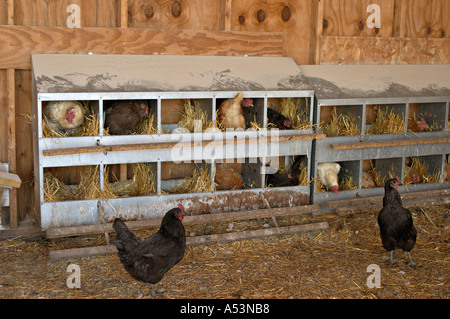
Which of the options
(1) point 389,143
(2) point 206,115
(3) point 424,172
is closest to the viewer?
(2) point 206,115

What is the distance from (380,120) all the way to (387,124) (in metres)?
0.12

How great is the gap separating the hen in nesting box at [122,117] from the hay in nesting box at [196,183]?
2.59 feet

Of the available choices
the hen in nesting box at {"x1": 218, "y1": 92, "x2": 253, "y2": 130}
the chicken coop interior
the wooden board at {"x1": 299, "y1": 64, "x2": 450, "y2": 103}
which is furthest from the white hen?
the hen in nesting box at {"x1": 218, "y1": 92, "x2": 253, "y2": 130}

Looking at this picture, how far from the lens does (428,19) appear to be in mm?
6602

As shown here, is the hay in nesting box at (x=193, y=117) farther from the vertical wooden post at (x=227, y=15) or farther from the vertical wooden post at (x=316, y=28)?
the vertical wooden post at (x=316, y=28)

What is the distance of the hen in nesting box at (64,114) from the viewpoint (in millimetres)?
4543

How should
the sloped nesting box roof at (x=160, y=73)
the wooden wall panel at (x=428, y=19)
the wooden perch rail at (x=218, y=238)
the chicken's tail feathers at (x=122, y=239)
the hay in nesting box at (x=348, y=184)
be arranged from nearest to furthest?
the chicken's tail feathers at (x=122, y=239)
the wooden perch rail at (x=218, y=238)
the sloped nesting box roof at (x=160, y=73)
the hay in nesting box at (x=348, y=184)
the wooden wall panel at (x=428, y=19)

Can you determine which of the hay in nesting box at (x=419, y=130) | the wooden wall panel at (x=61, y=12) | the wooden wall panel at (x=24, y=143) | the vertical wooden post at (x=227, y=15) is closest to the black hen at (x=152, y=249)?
the wooden wall panel at (x=24, y=143)

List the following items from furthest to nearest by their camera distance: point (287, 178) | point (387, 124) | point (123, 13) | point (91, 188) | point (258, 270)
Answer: point (387, 124) → point (287, 178) → point (123, 13) → point (91, 188) → point (258, 270)

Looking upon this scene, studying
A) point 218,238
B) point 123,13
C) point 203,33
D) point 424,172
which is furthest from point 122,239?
point 424,172

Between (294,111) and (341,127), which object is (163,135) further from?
(341,127)

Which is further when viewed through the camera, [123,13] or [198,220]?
[123,13]

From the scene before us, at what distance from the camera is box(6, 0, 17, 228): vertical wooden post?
15.6 feet

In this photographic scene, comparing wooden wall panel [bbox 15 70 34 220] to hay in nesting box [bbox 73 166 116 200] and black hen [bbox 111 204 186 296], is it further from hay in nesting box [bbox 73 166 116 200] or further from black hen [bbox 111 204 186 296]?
black hen [bbox 111 204 186 296]
